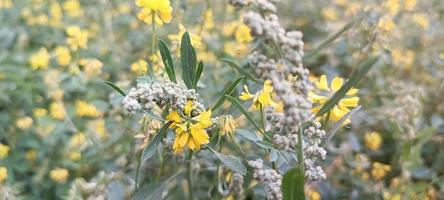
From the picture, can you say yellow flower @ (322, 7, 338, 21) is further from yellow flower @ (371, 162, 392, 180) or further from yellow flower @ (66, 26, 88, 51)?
yellow flower @ (66, 26, 88, 51)

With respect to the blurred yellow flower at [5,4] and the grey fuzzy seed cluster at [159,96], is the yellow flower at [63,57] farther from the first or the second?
the grey fuzzy seed cluster at [159,96]

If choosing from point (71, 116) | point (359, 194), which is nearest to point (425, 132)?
point (359, 194)

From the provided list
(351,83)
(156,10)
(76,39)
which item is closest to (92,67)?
(76,39)

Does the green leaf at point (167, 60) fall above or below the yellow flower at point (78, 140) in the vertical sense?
below

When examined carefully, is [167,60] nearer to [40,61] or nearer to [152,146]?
[152,146]

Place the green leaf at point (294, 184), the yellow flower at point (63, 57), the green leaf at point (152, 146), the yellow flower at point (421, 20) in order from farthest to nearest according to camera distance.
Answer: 1. the yellow flower at point (421, 20)
2. the yellow flower at point (63, 57)
3. the green leaf at point (152, 146)
4. the green leaf at point (294, 184)

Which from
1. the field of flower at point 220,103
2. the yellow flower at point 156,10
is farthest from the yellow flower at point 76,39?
the yellow flower at point 156,10

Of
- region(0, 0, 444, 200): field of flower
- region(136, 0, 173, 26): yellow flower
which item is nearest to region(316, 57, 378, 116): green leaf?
region(0, 0, 444, 200): field of flower
